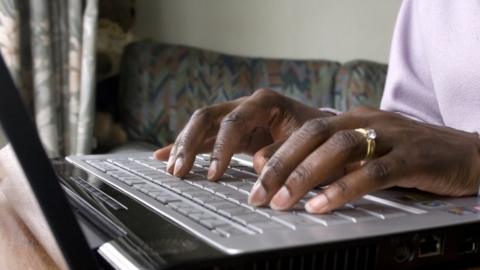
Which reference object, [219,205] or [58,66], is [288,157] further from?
[58,66]

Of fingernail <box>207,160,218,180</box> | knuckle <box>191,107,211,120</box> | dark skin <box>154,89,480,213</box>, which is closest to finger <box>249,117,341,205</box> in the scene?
dark skin <box>154,89,480,213</box>

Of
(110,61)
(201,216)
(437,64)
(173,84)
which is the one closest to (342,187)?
(201,216)

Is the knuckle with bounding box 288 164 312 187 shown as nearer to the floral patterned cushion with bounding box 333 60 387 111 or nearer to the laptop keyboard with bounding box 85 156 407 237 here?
the laptop keyboard with bounding box 85 156 407 237

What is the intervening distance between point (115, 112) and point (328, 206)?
7.02 feet

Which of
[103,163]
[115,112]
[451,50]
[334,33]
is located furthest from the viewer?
[115,112]

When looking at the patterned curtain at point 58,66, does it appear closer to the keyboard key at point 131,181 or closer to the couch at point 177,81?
the couch at point 177,81

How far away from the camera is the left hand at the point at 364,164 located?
1.52ft

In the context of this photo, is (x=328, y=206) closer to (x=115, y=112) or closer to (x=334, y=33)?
(x=334, y=33)

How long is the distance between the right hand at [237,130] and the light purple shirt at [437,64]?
22cm

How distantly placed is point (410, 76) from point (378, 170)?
1.71ft

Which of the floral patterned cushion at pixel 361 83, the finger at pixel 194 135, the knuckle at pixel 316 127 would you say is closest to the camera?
the knuckle at pixel 316 127

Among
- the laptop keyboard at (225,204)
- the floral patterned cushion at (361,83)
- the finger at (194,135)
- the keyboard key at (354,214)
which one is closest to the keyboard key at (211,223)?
the laptop keyboard at (225,204)

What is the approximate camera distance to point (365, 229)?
15.6 inches

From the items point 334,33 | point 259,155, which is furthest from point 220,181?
point 334,33
